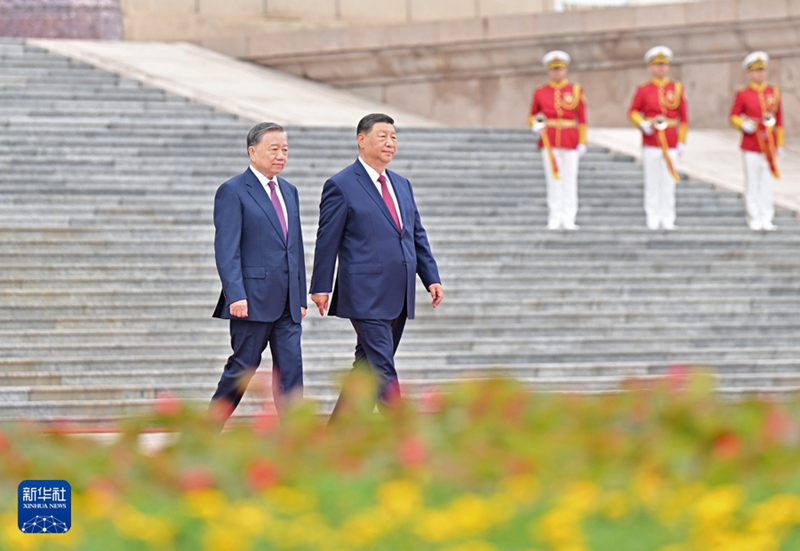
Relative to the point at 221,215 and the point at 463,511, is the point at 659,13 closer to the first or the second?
the point at 221,215

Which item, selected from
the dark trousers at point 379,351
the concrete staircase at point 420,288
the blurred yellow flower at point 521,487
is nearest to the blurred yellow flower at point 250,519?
the blurred yellow flower at point 521,487

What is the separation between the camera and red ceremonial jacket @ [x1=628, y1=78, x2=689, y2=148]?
13.1m

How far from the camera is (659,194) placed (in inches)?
500

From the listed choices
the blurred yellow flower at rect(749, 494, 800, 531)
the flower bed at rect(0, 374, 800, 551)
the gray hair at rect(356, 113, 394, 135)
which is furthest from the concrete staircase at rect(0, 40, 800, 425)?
the blurred yellow flower at rect(749, 494, 800, 531)

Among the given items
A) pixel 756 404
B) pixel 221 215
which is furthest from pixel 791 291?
pixel 756 404

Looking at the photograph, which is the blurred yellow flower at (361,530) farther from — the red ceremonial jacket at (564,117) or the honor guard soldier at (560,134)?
the red ceremonial jacket at (564,117)

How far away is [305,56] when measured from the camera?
758 inches

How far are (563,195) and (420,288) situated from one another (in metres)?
2.32

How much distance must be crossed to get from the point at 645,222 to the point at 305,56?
25.4 ft

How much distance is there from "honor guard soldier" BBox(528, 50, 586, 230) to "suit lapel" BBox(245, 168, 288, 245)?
6.07 m

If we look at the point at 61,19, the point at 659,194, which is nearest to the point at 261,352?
the point at 659,194

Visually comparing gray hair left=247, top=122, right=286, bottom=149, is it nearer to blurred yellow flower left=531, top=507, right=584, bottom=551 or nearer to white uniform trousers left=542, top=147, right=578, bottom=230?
blurred yellow flower left=531, top=507, right=584, bottom=551

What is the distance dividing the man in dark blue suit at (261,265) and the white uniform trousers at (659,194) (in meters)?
6.48

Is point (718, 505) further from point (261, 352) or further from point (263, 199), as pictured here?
point (263, 199)
